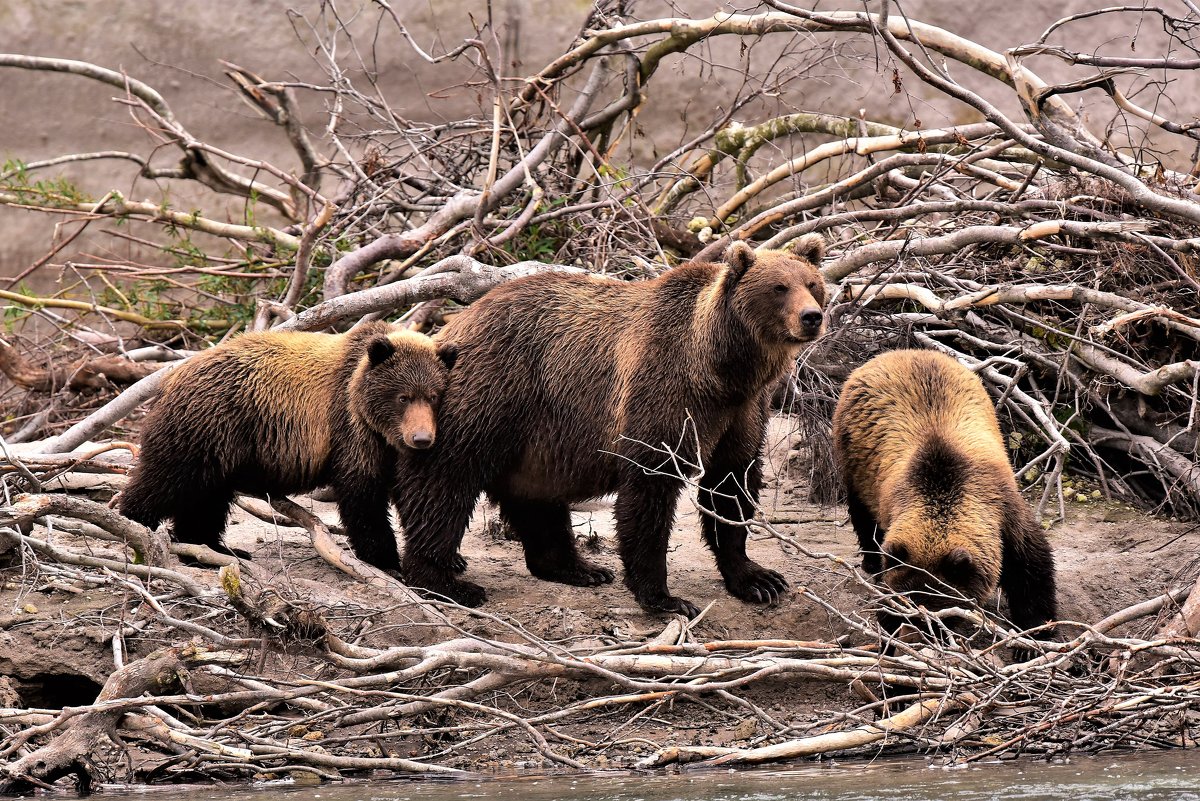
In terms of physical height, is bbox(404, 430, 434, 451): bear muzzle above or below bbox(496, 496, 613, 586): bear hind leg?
above

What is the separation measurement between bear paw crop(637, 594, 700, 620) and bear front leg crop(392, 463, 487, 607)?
0.84m

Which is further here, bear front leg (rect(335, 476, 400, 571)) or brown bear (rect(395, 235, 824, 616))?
bear front leg (rect(335, 476, 400, 571))

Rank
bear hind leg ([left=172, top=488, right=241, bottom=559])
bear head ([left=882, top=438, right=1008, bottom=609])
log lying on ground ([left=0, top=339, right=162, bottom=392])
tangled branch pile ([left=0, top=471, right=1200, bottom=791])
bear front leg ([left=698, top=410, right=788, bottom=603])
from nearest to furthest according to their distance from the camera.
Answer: tangled branch pile ([left=0, top=471, right=1200, bottom=791]), bear head ([left=882, top=438, right=1008, bottom=609]), bear front leg ([left=698, top=410, right=788, bottom=603]), bear hind leg ([left=172, top=488, right=241, bottom=559]), log lying on ground ([left=0, top=339, right=162, bottom=392])

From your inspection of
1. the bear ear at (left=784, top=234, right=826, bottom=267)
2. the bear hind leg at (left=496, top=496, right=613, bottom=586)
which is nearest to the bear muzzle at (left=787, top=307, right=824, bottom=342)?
the bear ear at (left=784, top=234, right=826, bottom=267)

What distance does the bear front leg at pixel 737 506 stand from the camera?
7059mm

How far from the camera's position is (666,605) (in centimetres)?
689

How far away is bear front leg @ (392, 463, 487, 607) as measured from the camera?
7.07 metres

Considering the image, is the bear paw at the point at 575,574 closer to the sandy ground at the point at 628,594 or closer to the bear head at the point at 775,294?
the sandy ground at the point at 628,594

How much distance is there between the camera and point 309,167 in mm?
11391

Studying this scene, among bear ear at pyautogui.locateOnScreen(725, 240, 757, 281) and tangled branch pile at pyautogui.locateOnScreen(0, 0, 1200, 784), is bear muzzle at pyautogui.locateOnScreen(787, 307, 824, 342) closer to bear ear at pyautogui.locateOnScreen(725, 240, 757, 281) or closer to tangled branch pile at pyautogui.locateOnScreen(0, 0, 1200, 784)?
bear ear at pyautogui.locateOnScreen(725, 240, 757, 281)

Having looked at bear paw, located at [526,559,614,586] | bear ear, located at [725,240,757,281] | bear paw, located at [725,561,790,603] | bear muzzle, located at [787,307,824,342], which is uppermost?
bear ear, located at [725,240,757,281]

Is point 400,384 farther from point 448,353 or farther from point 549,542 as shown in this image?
Answer: point 549,542

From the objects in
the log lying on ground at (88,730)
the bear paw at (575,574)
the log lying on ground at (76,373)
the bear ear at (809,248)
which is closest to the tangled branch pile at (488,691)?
the log lying on ground at (88,730)

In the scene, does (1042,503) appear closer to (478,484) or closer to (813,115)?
(478,484)
